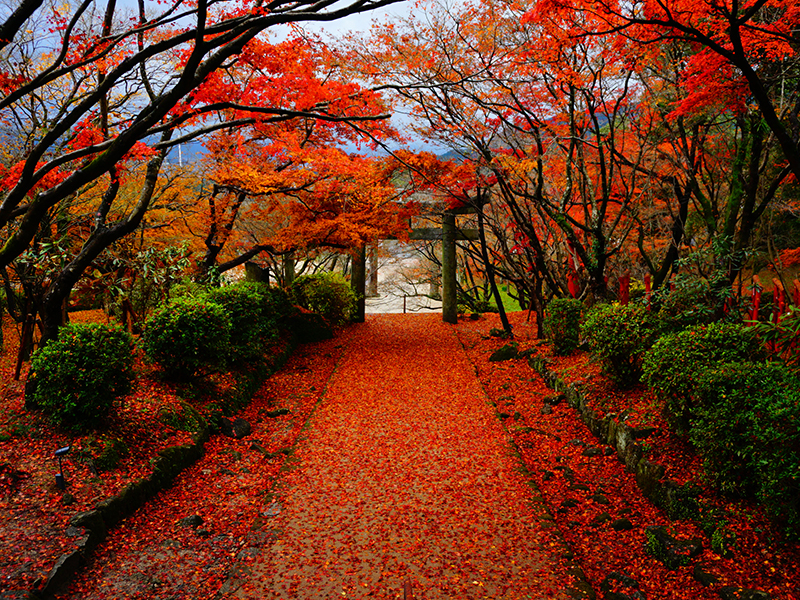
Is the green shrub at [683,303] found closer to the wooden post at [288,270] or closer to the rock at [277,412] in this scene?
the rock at [277,412]

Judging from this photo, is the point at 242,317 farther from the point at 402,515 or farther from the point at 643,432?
the point at 643,432

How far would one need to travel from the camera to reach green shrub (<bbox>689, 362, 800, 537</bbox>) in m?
3.06

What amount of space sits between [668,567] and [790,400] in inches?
58.4

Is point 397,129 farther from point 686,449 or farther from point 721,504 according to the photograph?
point 721,504

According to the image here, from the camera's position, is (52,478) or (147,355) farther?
(147,355)

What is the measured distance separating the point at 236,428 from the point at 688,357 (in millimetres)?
5327

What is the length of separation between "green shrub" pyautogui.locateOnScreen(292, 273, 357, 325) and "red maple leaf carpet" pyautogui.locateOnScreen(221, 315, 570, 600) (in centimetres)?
496

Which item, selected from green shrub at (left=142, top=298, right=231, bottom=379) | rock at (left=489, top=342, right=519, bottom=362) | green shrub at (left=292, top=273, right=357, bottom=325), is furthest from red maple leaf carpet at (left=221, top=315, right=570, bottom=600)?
green shrub at (left=292, top=273, right=357, bottom=325)

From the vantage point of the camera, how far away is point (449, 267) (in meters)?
14.2

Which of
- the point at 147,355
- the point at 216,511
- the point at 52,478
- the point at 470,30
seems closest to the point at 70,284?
the point at 147,355

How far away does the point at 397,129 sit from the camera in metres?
9.83

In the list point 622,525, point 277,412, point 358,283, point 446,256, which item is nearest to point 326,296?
point 358,283

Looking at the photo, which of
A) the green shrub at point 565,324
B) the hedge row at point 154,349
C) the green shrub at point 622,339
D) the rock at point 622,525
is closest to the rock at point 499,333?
the green shrub at point 565,324

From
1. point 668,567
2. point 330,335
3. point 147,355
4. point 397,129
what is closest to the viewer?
point 668,567
